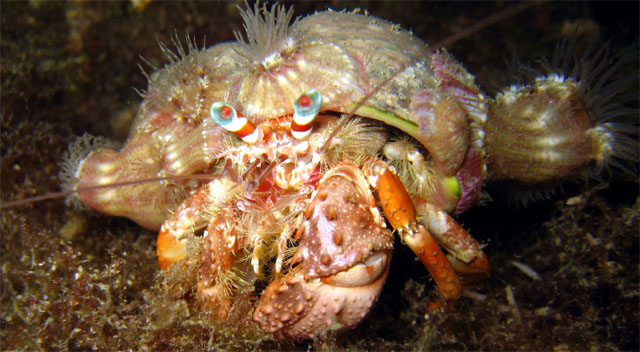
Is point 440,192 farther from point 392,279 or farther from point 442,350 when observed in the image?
point 442,350

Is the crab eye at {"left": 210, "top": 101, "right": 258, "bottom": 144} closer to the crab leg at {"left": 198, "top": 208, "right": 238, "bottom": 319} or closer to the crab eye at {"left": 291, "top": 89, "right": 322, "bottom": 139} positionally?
the crab eye at {"left": 291, "top": 89, "right": 322, "bottom": 139}

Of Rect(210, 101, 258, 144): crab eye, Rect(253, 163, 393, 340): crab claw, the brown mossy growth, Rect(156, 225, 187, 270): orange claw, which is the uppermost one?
Rect(210, 101, 258, 144): crab eye

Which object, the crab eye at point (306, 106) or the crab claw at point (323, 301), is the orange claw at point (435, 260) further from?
the crab eye at point (306, 106)

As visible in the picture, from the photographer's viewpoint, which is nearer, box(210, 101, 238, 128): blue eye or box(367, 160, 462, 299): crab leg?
box(210, 101, 238, 128): blue eye

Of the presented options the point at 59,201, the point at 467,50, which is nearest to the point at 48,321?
the point at 59,201

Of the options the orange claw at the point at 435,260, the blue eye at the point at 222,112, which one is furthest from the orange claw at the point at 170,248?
the orange claw at the point at 435,260

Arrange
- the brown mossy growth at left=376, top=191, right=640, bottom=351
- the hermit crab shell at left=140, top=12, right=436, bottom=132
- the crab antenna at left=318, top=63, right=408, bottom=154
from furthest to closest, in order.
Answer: the brown mossy growth at left=376, top=191, right=640, bottom=351
the hermit crab shell at left=140, top=12, right=436, bottom=132
the crab antenna at left=318, top=63, right=408, bottom=154

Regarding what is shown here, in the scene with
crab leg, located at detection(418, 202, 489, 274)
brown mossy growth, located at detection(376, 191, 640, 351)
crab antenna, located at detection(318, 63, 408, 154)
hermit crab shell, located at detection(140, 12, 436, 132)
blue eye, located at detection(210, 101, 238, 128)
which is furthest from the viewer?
brown mossy growth, located at detection(376, 191, 640, 351)

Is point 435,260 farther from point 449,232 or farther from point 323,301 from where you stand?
point 323,301

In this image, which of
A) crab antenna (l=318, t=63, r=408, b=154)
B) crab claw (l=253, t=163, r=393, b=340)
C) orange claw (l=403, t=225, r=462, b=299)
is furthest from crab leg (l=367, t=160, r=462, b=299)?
crab antenna (l=318, t=63, r=408, b=154)

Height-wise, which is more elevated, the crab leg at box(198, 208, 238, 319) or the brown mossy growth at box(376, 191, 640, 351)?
the crab leg at box(198, 208, 238, 319)
